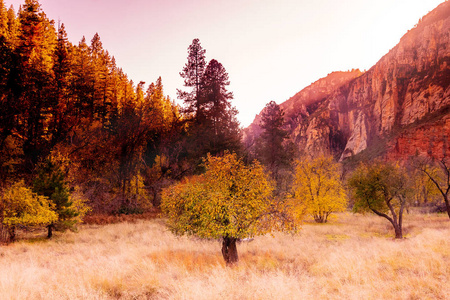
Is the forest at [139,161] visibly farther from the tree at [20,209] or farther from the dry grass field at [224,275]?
the dry grass field at [224,275]

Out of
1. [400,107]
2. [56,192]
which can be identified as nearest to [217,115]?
[56,192]

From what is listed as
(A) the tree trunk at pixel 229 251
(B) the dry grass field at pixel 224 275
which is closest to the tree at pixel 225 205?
(A) the tree trunk at pixel 229 251

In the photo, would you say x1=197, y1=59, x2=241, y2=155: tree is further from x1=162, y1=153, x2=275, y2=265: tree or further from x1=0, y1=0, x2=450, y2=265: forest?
x1=162, y1=153, x2=275, y2=265: tree

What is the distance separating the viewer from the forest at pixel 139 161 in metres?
9.86

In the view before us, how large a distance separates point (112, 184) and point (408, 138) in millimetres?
102394

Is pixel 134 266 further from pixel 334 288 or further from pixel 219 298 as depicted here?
pixel 334 288

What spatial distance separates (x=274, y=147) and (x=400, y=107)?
105071 millimetres

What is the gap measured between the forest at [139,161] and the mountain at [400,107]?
3271 centimetres

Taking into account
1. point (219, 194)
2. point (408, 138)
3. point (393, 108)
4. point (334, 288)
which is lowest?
point (334, 288)

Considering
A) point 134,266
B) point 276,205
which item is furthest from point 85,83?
point 276,205

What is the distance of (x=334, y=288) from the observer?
729cm

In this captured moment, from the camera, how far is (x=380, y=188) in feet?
66.7

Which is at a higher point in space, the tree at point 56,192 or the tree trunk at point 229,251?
the tree at point 56,192

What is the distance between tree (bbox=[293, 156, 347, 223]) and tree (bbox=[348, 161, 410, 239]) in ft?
14.1
